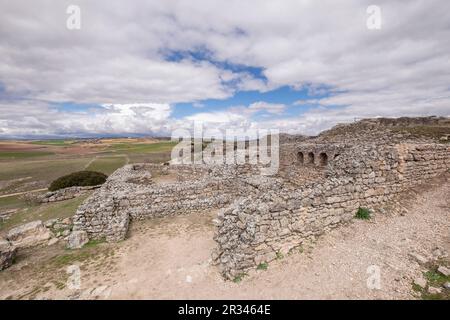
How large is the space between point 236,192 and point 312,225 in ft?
23.0

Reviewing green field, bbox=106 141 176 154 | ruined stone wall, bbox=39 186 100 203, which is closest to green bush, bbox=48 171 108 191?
ruined stone wall, bbox=39 186 100 203

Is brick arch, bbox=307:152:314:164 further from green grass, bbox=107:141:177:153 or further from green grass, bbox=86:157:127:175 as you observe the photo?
green grass, bbox=107:141:177:153

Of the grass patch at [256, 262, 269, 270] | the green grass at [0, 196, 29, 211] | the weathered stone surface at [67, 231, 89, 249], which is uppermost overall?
the grass patch at [256, 262, 269, 270]

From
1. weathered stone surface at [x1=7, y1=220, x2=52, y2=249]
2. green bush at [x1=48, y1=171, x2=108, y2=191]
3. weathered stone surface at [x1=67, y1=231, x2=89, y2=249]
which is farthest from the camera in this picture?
green bush at [x1=48, y1=171, x2=108, y2=191]

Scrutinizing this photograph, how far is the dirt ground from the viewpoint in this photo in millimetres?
5484

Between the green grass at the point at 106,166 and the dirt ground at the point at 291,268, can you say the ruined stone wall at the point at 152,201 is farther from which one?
the green grass at the point at 106,166

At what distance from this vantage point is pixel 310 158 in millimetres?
23500

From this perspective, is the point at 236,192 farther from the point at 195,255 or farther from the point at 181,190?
the point at 195,255

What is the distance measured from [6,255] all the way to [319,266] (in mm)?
10182

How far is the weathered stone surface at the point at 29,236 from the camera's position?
949cm

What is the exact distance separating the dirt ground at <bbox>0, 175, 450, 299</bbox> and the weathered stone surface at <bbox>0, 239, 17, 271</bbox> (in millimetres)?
294

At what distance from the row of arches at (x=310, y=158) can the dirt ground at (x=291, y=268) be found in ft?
43.1

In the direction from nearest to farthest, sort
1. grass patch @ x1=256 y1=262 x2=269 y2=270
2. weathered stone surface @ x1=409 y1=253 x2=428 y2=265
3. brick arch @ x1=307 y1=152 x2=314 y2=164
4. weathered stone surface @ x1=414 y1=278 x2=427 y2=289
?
weathered stone surface @ x1=414 y1=278 x2=427 y2=289 → weathered stone surface @ x1=409 y1=253 x2=428 y2=265 → grass patch @ x1=256 y1=262 x2=269 y2=270 → brick arch @ x1=307 y1=152 x2=314 y2=164

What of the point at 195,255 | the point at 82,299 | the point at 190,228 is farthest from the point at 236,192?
the point at 82,299
